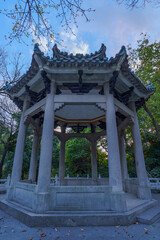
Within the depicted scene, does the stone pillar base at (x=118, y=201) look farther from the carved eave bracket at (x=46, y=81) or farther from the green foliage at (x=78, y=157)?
the green foliage at (x=78, y=157)

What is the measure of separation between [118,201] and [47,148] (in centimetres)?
313

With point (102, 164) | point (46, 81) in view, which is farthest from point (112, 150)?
point (102, 164)

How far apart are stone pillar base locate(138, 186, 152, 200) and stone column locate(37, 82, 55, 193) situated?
4736 mm

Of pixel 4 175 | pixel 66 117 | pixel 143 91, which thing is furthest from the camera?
pixel 4 175

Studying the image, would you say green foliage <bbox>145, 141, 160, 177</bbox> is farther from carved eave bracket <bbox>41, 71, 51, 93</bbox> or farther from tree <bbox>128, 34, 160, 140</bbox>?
carved eave bracket <bbox>41, 71, 51, 93</bbox>

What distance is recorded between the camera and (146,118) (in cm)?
1338

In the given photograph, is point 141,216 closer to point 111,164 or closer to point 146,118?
point 111,164

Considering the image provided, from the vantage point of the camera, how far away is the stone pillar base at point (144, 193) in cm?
657

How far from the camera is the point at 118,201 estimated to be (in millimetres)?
4621

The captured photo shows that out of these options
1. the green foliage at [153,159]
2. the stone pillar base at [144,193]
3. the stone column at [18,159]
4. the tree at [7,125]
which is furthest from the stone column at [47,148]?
the green foliage at [153,159]

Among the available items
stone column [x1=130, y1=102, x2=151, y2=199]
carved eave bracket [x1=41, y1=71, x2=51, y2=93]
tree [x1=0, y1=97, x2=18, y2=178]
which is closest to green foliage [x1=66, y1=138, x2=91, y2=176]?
tree [x1=0, y1=97, x2=18, y2=178]

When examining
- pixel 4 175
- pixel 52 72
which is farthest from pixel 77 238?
pixel 4 175

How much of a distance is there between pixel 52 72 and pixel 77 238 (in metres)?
5.68

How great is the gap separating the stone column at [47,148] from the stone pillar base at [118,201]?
2331mm
